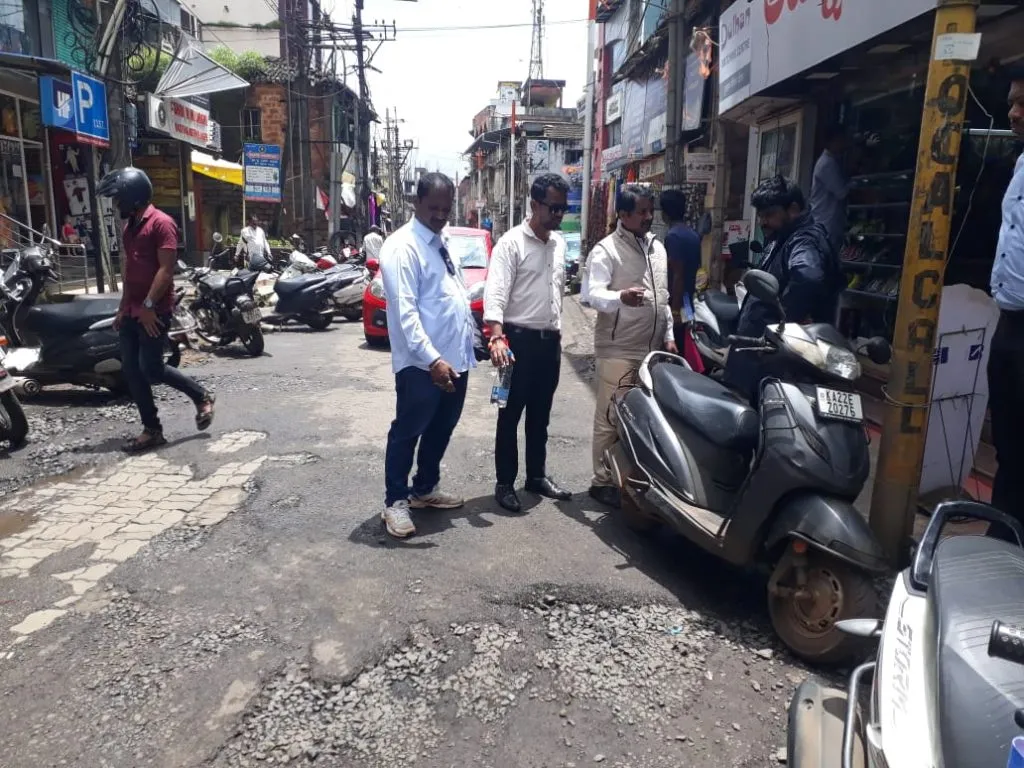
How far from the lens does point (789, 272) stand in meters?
3.55

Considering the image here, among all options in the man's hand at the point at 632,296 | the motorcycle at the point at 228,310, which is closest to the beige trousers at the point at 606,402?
the man's hand at the point at 632,296

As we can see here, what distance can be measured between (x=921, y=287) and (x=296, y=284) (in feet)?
31.6

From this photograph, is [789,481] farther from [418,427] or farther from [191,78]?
[191,78]

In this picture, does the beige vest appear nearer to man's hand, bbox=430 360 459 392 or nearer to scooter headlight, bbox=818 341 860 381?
man's hand, bbox=430 360 459 392

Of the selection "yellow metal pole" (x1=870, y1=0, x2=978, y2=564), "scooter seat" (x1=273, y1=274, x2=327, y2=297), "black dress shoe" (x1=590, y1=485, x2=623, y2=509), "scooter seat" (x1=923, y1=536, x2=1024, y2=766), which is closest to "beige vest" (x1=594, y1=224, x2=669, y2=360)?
"black dress shoe" (x1=590, y1=485, x2=623, y2=509)

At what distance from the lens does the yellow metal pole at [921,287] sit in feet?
8.81

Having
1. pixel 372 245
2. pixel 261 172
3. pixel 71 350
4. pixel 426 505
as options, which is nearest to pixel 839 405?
pixel 426 505

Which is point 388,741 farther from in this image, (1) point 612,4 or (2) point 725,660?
(1) point 612,4

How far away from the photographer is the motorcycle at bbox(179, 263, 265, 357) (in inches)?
341

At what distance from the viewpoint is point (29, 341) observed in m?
6.72

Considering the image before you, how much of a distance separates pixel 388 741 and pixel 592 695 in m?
0.69

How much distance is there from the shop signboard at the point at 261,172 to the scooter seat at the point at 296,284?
405 inches

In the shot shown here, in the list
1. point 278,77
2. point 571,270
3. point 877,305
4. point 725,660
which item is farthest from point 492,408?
point 278,77

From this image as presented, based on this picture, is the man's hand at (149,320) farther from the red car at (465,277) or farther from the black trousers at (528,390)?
the red car at (465,277)
